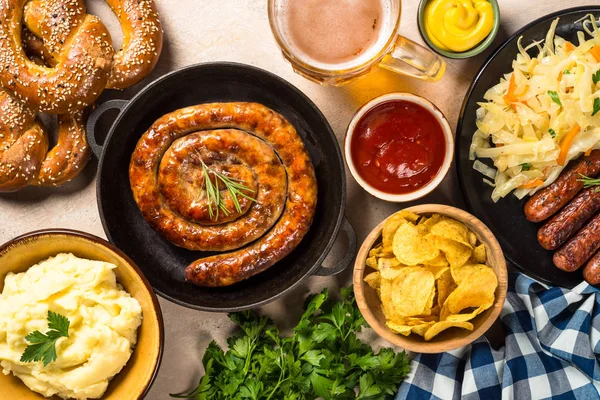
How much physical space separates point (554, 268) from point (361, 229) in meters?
1.14

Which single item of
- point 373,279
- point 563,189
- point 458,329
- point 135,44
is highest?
point 135,44

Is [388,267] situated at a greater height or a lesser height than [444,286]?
greater

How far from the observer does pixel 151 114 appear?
12.2ft

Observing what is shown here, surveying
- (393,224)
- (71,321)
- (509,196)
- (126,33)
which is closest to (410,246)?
(393,224)

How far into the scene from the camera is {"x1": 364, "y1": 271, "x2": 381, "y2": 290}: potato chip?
3.57 meters

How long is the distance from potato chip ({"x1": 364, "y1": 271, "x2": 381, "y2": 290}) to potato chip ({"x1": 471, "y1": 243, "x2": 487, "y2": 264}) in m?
0.54

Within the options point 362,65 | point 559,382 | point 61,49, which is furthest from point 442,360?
point 61,49

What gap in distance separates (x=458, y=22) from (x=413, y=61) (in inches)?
14.8

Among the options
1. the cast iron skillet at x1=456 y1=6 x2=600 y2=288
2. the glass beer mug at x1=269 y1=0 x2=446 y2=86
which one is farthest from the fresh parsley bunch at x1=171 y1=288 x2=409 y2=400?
the glass beer mug at x1=269 y1=0 x2=446 y2=86

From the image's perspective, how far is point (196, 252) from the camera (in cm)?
379

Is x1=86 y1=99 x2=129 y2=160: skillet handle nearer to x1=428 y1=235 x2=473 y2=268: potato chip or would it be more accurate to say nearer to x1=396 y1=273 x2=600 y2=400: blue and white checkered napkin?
x1=428 y1=235 x2=473 y2=268: potato chip

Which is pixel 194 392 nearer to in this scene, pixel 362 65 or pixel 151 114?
pixel 151 114

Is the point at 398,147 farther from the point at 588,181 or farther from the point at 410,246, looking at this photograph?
the point at 588,181

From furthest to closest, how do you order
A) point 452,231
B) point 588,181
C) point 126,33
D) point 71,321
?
point 126,33, point 588,181, point 452,231, point 71,321
